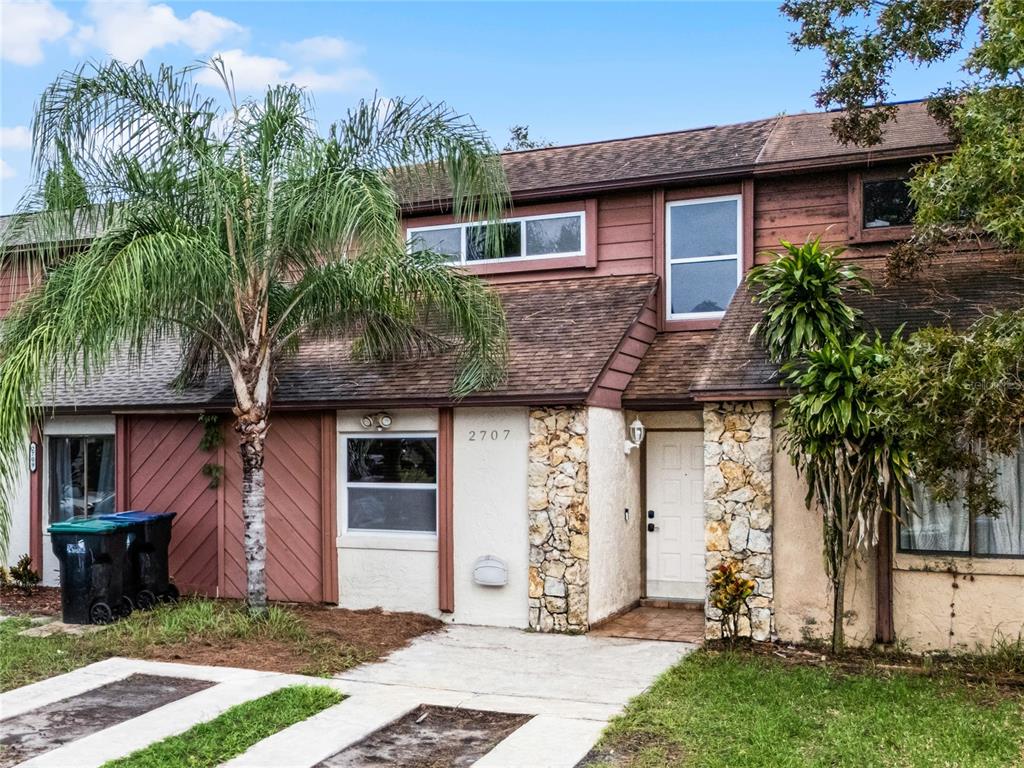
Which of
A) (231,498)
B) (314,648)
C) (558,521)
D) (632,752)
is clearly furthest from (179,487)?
(632,752)

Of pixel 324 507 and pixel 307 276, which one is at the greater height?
pixel 307 276

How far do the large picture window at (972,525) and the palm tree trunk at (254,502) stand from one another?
20.1ft

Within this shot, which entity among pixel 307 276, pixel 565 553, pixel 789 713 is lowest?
pixel 789 713

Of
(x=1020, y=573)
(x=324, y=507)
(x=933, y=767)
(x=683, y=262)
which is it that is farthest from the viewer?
(x=683, y=262)

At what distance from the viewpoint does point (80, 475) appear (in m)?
12.2

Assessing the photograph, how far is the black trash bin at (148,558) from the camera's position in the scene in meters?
9.77

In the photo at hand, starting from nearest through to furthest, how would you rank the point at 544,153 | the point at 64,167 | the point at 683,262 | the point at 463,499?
the point at 64,167 < the point at 463,499 < the point at 683,262 < the point at 544,153

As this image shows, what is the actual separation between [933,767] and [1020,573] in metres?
3.09

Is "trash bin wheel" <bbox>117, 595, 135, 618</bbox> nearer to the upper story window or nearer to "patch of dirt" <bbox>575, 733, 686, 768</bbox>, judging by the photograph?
"patch of dirt" <bbox>575, 733, 686, 768</bbox>

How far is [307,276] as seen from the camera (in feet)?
29.7

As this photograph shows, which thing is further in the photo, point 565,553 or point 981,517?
point 565,553

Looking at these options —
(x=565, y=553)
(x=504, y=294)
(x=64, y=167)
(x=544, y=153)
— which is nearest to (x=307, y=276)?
(x=64, y=167)

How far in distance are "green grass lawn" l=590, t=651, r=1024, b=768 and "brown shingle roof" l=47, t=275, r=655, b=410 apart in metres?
3.22

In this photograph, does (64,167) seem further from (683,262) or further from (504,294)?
(683,262)
